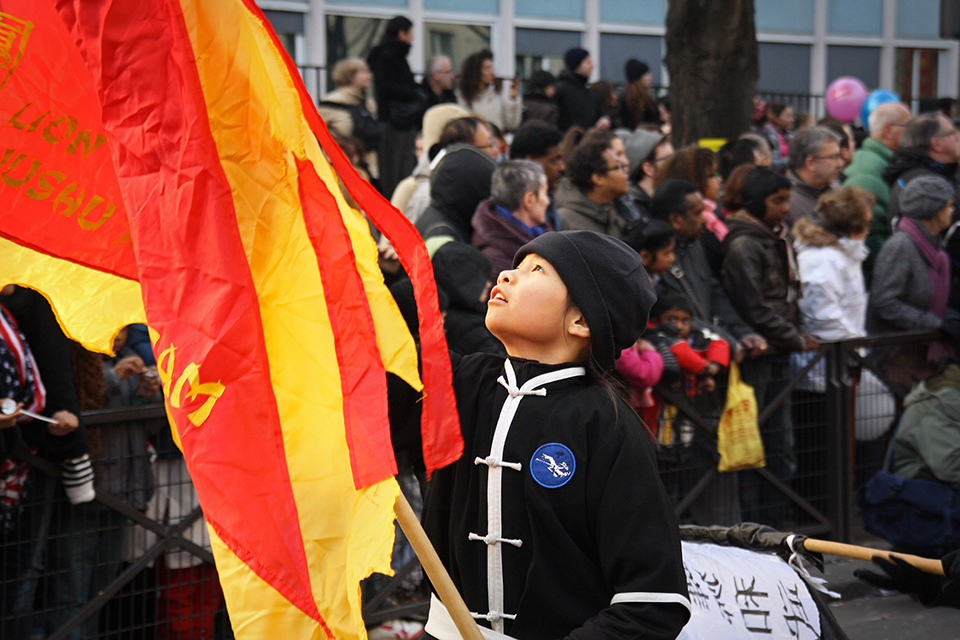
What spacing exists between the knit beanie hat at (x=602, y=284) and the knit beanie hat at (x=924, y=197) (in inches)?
204

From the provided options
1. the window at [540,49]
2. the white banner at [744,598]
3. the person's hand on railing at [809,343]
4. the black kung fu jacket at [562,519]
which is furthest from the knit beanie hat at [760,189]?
the window at [540,49]

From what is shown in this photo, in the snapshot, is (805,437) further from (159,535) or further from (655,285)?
(159,535)

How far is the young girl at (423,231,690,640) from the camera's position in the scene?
2271mm

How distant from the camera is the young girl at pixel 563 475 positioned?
2.27 meters

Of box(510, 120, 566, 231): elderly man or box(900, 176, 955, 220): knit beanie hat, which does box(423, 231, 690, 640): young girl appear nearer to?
box(510, 120, 566, 231): elderly man

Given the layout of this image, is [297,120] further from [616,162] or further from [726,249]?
[726,249]

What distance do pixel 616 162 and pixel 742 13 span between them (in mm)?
4936

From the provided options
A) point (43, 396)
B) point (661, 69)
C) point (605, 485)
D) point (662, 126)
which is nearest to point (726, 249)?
point (43, 396)

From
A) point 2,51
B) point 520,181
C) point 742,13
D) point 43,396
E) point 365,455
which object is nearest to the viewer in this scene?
point 365,455

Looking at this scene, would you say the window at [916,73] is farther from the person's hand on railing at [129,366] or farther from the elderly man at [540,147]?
the person's hand on railing at [129,366]

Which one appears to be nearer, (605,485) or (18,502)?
(605,485)

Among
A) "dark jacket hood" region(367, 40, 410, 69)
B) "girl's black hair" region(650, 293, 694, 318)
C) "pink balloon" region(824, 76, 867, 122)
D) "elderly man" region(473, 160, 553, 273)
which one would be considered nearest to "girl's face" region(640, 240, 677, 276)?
"girl's black hair" region(650, 293, 694, 318)

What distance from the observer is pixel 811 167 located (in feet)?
25.2

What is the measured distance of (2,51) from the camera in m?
2.70
